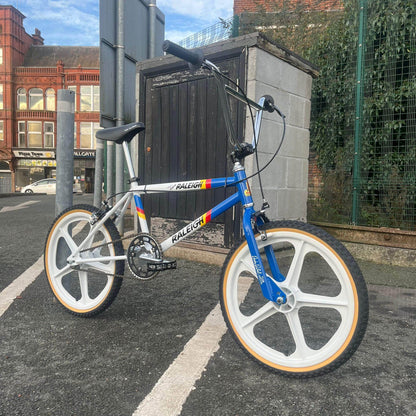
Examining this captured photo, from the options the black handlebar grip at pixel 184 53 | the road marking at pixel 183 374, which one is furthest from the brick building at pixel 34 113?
the black handlebar grip at pixel 184 53

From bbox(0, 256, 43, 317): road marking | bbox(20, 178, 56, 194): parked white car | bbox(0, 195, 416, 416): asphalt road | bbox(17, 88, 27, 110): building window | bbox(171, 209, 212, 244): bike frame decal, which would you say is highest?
bbox(17, 88, 27, 110): building window

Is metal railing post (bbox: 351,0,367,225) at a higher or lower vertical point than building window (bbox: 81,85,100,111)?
lower

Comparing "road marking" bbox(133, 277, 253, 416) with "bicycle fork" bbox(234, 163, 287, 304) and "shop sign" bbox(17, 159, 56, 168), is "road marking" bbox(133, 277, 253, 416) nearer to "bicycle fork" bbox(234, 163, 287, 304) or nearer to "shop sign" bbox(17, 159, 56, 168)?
"bicycle fork" bbox(234, 163, 287, 304)

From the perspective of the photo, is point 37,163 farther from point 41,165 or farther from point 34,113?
point 34,113

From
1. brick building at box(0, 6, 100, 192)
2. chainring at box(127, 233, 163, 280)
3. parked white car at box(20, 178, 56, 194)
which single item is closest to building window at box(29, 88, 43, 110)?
brick building at box(0, 6, 100, 192)

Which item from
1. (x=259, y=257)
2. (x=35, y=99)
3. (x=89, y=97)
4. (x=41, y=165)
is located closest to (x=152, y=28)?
(x=259, y=257)

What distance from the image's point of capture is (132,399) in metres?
1.77

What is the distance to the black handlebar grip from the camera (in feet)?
5.84

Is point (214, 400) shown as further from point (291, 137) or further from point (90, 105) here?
point (90, 105)

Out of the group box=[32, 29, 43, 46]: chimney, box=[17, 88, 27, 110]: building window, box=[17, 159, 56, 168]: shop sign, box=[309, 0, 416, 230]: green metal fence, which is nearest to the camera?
box=[309, 0, 416, 230]: green metal fence

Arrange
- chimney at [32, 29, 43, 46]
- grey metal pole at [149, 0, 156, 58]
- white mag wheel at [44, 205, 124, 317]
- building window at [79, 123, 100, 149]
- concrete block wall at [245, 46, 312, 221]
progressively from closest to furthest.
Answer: white mag wheel at [44, 205, 124, 317], concrete block wall at [245, 46, 312, 221], grey metal pole at [149, 0, 156, 58], building window at [79, 123, 100, 149], chimney at [32, 29, 43, 46]

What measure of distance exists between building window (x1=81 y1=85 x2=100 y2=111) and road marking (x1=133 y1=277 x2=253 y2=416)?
36932 millimetres

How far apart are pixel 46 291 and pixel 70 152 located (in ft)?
4.16

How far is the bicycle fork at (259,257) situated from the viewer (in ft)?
6.70
